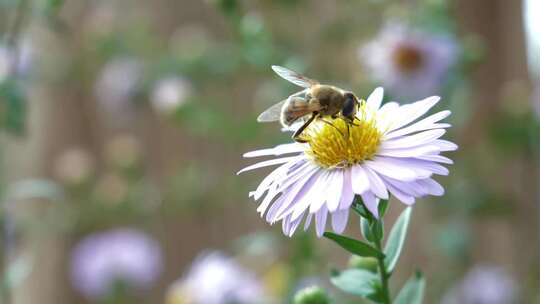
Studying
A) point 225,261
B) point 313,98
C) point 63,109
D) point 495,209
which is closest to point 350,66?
point 495,209

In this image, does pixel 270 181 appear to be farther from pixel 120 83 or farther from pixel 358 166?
pixel 120 83

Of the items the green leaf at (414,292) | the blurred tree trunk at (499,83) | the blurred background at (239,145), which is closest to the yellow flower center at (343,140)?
the green leaf at (414,292)

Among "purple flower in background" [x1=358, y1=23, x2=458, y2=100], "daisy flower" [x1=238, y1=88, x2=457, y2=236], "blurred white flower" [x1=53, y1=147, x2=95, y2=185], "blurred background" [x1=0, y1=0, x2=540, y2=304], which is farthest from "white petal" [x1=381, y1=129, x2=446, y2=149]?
"blurred white flower" [x1=53, y1=147, x2=95, y2=185]

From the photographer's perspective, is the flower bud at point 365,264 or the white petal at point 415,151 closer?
the white petal at point 415,151

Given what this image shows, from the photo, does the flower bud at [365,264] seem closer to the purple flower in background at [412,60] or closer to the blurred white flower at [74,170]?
the purple flower in background at [412,60]

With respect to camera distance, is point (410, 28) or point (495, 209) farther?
point (495, 209)

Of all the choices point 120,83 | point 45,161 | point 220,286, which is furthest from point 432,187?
point 45,161

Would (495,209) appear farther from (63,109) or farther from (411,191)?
(63,109)
